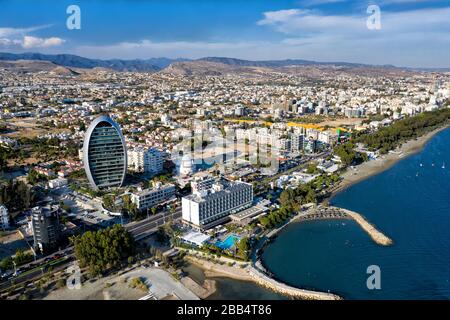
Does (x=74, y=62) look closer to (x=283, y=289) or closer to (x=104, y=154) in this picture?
(x=104, y=154)

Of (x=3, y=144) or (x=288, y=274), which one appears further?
(x=3, y=144)

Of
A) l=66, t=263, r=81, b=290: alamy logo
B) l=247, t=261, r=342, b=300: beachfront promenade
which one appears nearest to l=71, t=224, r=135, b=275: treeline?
l=66, t=263, r=81, b=290: alamy logo

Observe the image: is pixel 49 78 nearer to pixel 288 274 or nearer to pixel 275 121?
pixel 275 121

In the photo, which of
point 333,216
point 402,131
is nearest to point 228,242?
point 333,216

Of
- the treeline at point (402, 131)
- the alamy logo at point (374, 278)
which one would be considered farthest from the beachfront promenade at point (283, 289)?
the treeline at point (402, 131)

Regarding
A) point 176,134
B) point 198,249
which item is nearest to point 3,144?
point 176,134

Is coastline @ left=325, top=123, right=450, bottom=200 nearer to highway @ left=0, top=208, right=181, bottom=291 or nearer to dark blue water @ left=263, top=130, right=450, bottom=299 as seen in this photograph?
dark blue water @ left=263, top=130, right=450, bottom=299

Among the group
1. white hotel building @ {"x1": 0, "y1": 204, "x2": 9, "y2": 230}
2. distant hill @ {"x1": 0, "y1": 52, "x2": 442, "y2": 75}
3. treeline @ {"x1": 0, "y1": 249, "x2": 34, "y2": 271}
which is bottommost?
treeline @ {"x1": 0, "y1": 249, "x2": 34, "y2": 271}

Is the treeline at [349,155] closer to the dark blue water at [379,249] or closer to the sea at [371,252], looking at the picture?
the dark blue water at [379,249]
